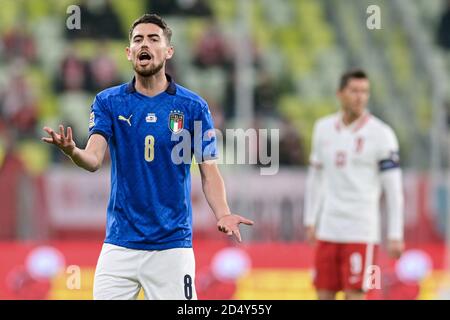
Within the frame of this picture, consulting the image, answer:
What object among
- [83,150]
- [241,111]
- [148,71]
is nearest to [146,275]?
[83,150]

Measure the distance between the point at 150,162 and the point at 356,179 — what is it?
3275 millimetres

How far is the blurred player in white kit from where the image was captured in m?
8.60

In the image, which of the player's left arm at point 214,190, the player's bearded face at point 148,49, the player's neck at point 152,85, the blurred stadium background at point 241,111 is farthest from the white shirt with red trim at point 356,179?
the player's bearded face at point 148,49

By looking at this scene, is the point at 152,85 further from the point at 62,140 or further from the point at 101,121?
the point at 62,140

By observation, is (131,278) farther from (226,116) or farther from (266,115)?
(266,115)

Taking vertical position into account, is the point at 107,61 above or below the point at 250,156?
above

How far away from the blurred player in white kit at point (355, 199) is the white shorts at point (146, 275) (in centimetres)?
310

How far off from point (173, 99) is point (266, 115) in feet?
27.2

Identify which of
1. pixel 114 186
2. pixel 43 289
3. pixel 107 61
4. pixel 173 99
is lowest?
pixel 43 289

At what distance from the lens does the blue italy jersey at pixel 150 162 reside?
5.70 metres

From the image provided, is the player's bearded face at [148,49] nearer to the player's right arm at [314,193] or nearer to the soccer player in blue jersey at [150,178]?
the soccer player in blue jersey at [150,178]

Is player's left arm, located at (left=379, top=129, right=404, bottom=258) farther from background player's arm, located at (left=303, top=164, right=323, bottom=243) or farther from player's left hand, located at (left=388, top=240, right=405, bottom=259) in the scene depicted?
background player's arm, located at (left=303, top=164, right=323, bottom=243)

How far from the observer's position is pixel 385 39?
15.3m
